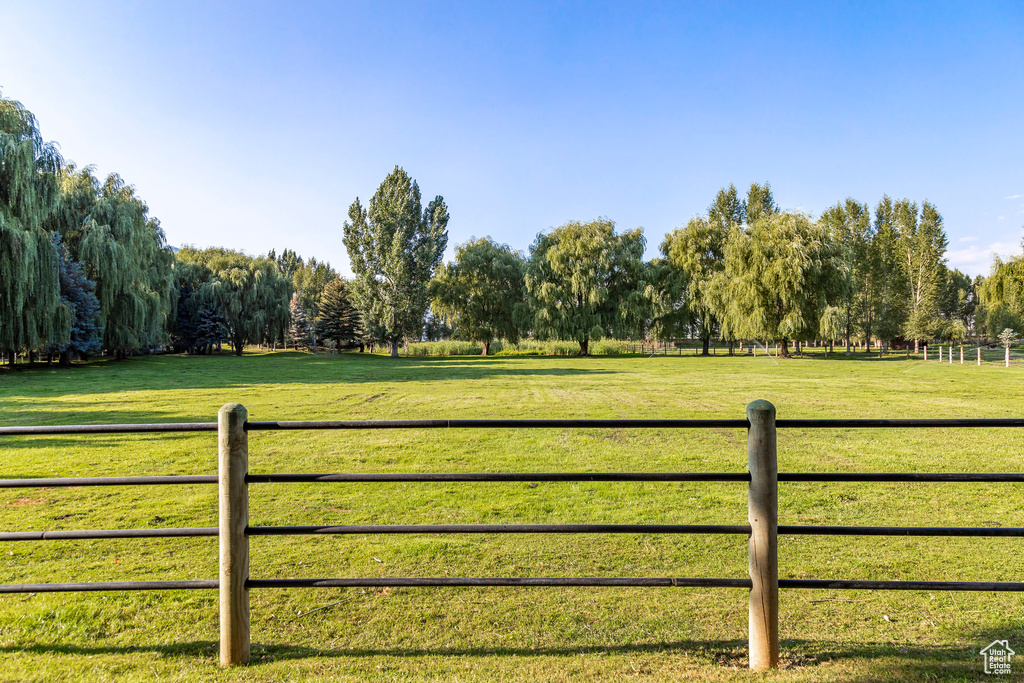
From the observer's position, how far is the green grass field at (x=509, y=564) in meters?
2.79

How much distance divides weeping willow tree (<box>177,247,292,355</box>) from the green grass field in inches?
1495

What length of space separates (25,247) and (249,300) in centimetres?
2392

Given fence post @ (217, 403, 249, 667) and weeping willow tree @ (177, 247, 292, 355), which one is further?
weeping willow tree @ (177, 247, 292, 355)

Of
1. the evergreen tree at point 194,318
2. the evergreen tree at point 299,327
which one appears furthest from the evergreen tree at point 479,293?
the evergreen tree at point 299,327

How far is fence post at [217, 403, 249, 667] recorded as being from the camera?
260 cm

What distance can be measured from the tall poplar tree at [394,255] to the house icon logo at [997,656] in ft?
155

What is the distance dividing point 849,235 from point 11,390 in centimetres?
6363

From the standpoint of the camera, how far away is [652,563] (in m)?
4.32

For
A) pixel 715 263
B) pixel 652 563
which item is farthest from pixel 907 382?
pixel 715 263

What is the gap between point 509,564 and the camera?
4320mm

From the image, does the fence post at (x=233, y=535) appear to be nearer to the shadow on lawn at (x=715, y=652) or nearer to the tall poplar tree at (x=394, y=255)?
the shadow on lawn at (x=715, y=652)

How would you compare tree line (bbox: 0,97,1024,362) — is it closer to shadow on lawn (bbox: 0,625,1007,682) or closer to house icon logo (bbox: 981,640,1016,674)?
shadow on lawn (bbox: 0,625,1007,682)

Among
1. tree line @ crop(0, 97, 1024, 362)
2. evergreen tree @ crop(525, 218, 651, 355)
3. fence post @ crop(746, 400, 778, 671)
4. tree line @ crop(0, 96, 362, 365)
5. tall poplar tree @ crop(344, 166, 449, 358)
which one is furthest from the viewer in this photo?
tall poplar tree @ crop(344, 166, 449, 358)

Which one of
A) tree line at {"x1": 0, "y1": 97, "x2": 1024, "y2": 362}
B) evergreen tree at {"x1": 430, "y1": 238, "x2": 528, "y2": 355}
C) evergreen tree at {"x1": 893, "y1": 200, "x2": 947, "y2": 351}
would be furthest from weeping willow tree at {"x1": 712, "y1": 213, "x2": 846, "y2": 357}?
evergreen tree at {"x1": 893, "y1": 200, "x2": 947, "y2": 351}
